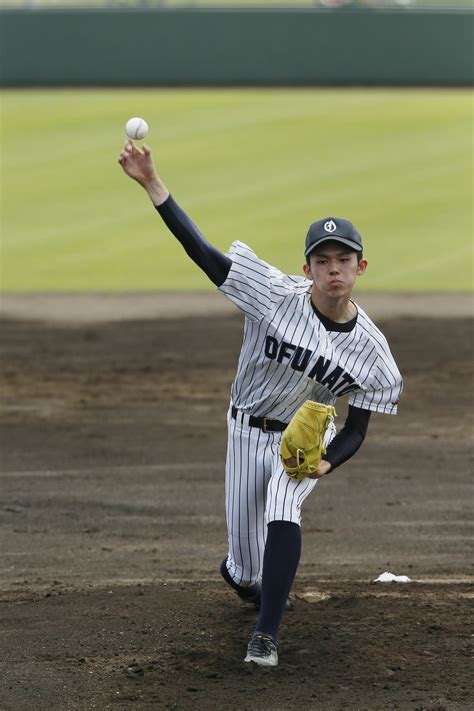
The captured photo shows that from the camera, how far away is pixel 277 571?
4.75 m

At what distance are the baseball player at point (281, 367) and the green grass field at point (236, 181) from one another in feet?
31.9

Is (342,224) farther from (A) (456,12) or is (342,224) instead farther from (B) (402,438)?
(A) (456,12)

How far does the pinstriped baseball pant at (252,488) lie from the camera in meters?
4.91

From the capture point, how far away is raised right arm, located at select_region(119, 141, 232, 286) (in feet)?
15.3

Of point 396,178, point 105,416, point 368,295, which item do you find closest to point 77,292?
point 368,295

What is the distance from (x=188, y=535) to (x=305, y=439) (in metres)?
2.75

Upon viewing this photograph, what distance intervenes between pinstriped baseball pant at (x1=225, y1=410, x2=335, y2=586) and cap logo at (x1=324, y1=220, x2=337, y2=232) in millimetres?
855

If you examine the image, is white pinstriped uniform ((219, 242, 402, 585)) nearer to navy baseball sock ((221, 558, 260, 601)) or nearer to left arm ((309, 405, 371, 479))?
left arm ((309, 405, 371, 479))

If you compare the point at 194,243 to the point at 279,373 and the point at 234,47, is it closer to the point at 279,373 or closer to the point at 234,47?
the point at 279,373

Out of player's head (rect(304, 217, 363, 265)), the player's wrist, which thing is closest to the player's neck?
player's head (rect(304, 217, 363, 265))

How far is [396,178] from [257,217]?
3.72 m

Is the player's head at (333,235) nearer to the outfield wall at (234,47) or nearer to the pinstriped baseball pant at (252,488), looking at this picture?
the pinstriped baseball pant at (252,488)

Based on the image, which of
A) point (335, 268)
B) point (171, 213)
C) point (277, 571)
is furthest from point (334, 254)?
point (277, 571)

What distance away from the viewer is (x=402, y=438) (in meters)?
9.33
